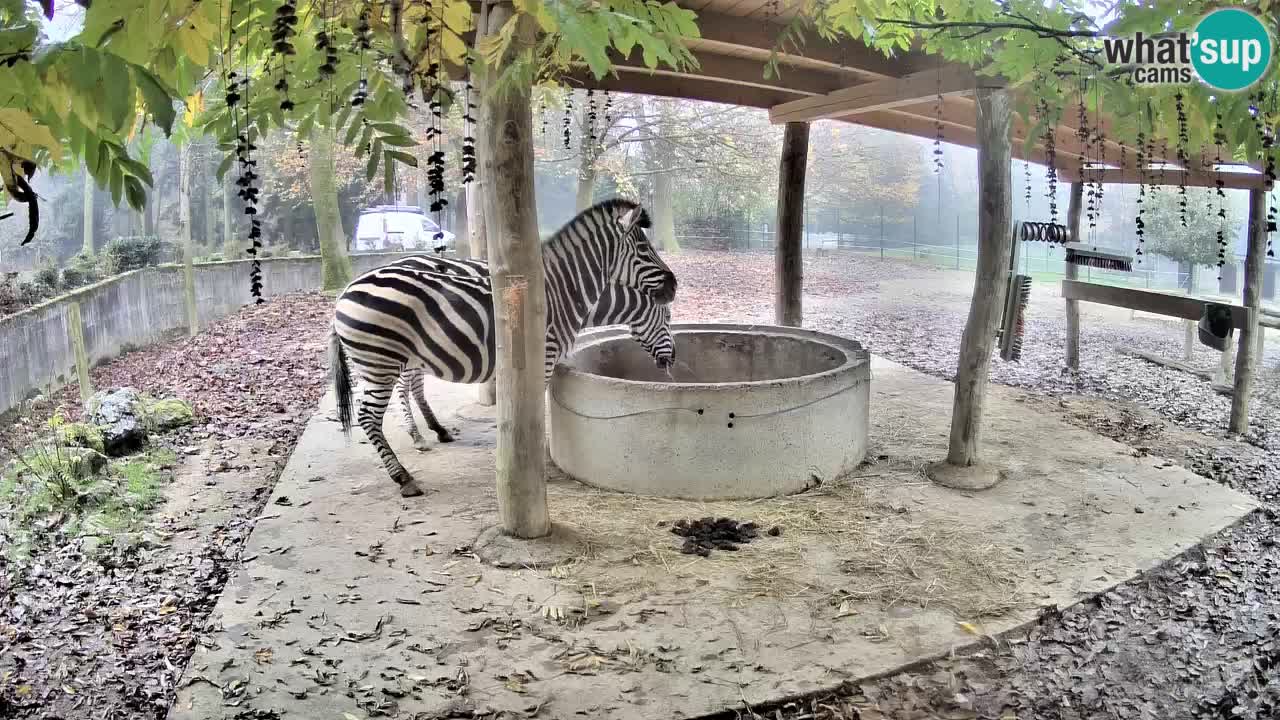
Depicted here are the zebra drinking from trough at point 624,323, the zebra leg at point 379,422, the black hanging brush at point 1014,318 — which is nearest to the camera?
the zebra leg at point 379,422

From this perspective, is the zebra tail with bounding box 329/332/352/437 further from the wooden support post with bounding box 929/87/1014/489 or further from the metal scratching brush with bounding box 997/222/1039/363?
the metal scratching brush with bounding box 997/222/1039/363

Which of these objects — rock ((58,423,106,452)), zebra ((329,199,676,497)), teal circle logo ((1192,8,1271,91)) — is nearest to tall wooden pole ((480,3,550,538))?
zebra ((329,199,676,497))

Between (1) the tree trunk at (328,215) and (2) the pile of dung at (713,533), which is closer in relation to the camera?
(2) the pile of dung at (713,533)

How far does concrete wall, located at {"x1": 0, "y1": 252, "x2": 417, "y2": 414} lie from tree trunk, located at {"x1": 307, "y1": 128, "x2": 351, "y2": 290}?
847 mm

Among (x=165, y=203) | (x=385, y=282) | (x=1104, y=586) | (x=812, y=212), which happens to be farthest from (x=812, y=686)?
(x=165, y=203)

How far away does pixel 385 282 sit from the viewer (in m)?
5.09

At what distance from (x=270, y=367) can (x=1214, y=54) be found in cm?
834

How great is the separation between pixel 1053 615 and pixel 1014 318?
4.51m

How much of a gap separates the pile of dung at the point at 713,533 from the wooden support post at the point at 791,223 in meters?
3.59

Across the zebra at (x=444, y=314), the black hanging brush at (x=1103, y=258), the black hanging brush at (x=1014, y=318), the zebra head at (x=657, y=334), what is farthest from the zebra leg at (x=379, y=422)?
the black hanging brush at (x=1103, y=258)

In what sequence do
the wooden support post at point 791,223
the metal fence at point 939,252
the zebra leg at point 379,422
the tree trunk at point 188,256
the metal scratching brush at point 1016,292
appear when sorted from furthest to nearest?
the metal fence at point 939,252, the tree trunk at point 188,256, the wooden support post at point 791,223, the metal scratching brush at point 1016,292, the zebra leg at point 379,422

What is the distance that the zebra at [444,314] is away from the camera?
5078 mm

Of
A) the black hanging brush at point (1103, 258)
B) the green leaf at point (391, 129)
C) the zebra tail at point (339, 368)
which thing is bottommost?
the zebra tail at point (339, 368)

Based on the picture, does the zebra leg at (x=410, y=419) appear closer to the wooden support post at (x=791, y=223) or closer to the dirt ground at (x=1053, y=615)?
the dirt ground at (x=1053, y=615)
